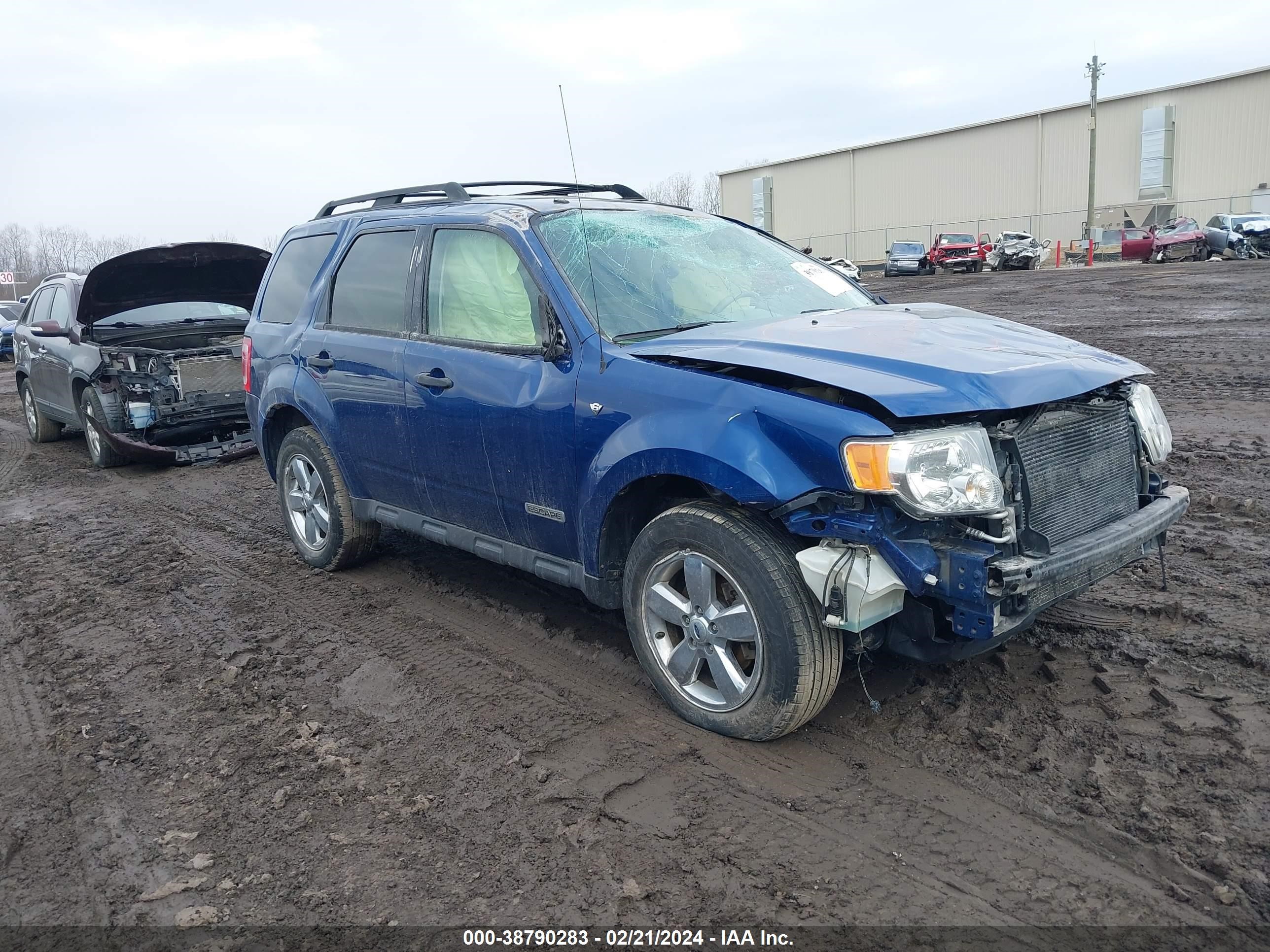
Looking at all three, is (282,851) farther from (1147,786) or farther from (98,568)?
(98,568)

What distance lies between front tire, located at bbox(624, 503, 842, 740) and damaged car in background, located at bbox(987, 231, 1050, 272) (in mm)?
Answer: 33758

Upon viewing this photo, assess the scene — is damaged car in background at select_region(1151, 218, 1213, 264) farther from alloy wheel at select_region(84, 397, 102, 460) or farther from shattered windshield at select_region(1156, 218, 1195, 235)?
alloy wheel at select_region(84, 397, 102, 460)

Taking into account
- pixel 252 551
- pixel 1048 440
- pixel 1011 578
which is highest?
pixel 1048 440

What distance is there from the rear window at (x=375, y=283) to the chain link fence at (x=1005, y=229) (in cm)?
3864

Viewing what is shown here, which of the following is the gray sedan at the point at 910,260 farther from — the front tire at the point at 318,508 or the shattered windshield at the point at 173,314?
the front tire at the point at 318,508

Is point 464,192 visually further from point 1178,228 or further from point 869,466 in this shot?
point 1178,228

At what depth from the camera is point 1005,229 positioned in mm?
45531

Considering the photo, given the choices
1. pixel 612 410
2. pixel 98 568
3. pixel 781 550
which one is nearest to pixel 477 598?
pixel 612 410

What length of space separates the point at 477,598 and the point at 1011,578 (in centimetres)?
304

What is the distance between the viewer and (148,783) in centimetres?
345

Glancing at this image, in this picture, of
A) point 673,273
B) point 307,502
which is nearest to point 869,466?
point 673,273

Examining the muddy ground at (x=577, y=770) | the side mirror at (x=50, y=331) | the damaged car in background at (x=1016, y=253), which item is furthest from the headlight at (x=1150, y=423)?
the damaged car in background at (x=1016, y=253)

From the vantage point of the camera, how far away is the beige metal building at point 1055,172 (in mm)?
39594

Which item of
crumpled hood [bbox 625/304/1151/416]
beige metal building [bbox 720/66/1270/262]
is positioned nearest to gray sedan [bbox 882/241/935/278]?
beige metal building [bbox 720/66/1270/262]
